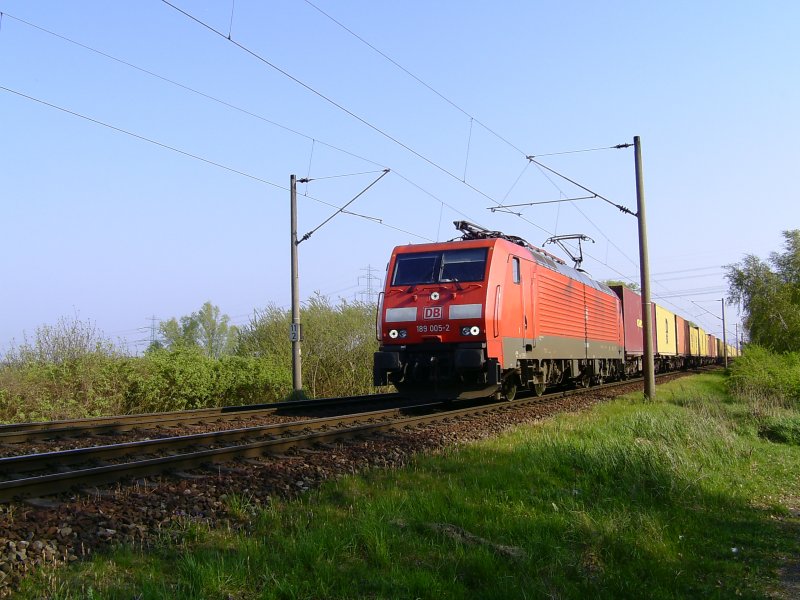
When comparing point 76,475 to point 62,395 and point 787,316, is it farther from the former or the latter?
point 787,316

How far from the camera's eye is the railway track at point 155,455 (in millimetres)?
5898

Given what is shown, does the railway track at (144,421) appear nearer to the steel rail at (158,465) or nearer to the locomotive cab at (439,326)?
the locomotive cab at (439,326)

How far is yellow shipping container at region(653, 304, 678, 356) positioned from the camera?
3022cm

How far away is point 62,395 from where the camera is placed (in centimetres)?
1454

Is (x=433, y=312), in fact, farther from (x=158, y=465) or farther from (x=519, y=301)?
(x=158, y=465)

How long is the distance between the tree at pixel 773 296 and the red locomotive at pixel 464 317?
2348 cm

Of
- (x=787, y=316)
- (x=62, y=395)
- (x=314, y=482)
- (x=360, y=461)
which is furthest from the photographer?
(x=787, y=316)

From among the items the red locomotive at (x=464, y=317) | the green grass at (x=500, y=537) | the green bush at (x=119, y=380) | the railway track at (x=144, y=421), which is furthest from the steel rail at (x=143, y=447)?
the green bush at (x=119, y=380)

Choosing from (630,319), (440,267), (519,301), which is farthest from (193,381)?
(630,319)

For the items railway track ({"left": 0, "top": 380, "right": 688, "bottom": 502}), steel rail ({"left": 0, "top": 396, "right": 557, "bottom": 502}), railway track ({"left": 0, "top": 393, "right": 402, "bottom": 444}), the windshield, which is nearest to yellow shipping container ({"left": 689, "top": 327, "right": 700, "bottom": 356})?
railway track ({"left": 0, "top": 393, "right": 402, "bottom": 444})

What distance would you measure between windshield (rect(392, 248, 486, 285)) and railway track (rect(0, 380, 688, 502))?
299 centimetres

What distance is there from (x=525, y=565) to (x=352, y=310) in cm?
2114

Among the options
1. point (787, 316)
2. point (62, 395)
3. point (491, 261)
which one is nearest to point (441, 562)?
point (491, 261)

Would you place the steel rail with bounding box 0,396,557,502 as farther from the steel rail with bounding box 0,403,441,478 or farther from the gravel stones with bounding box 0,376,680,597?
the steel rail with bounding box 0,403,441,478
